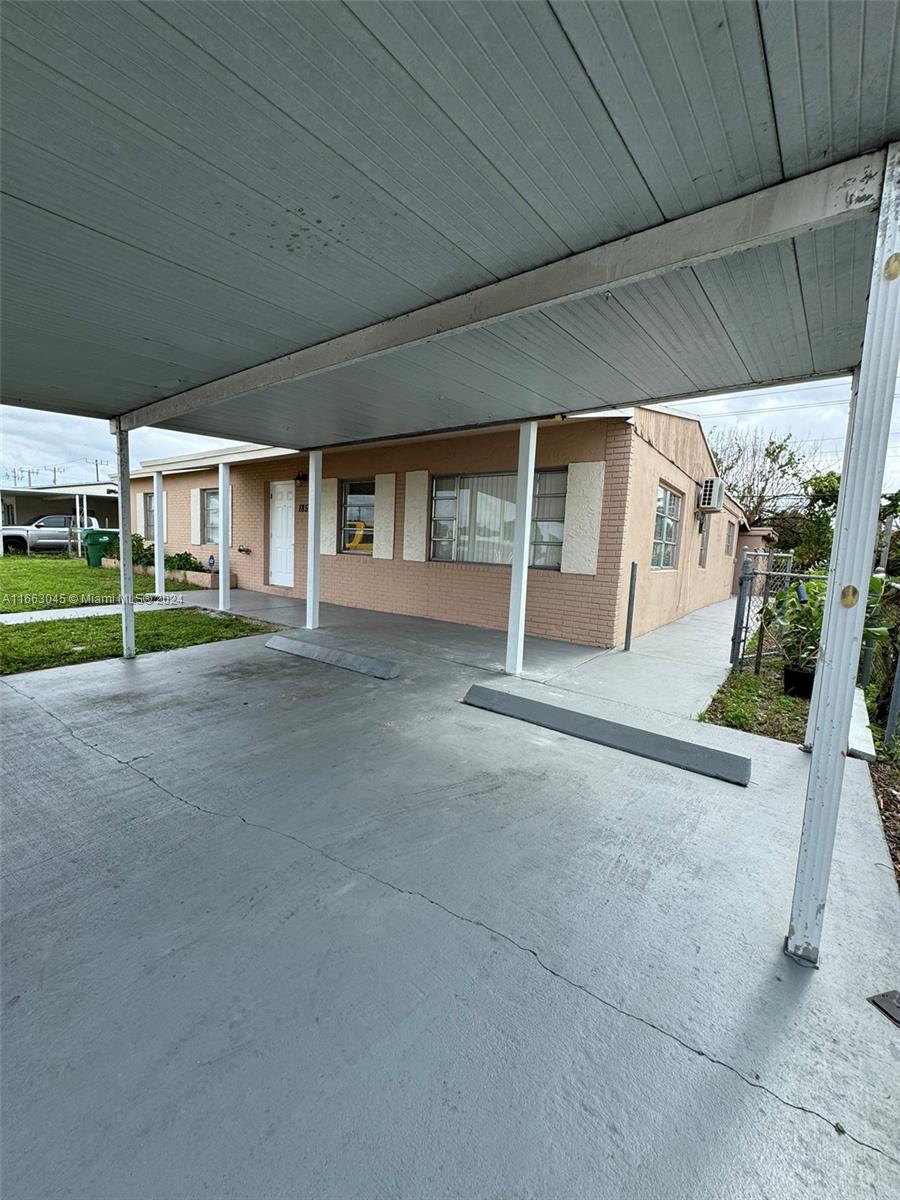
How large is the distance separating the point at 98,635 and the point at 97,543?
10812mm

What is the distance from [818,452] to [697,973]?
26297mm

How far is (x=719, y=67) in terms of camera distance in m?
1.52

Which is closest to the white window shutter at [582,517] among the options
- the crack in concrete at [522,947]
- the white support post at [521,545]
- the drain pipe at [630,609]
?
the drain pipe at [630,609]

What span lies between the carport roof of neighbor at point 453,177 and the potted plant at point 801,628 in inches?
103

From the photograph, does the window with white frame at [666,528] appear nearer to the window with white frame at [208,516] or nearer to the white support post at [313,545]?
the white support post at [313,545]

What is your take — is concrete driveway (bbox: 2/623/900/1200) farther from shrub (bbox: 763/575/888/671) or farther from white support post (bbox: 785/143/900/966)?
shrub (bbox: 763/575/888/671)

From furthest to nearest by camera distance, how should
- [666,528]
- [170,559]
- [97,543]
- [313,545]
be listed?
[97,543], [170,559], [666,528], [313,545]

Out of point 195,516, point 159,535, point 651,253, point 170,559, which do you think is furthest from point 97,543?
point 651,253

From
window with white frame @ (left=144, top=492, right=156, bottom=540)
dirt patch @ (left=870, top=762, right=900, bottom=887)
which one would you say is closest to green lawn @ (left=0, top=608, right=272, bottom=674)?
dirt patch @ (left=870, top=762, right=900, bottom=887)

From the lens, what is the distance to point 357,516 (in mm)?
9875

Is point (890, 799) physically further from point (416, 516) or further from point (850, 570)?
point (416, 516)

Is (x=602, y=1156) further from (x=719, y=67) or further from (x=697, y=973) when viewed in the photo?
(x=719, y=67)

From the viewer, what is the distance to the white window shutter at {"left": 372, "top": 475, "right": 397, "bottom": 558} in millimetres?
9047

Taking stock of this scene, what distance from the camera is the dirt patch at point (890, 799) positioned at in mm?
2788
